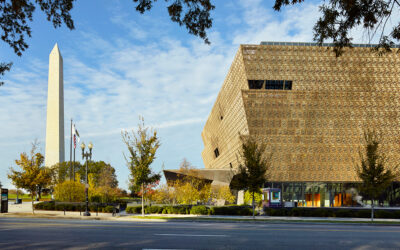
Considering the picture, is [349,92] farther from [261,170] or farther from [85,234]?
[85,234]

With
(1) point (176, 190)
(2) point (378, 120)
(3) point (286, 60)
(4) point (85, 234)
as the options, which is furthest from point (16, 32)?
(2) point (378, 120)

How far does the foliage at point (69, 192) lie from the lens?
139 ft

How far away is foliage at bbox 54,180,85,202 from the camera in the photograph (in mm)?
42500

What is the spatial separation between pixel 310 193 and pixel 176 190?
21155 mm

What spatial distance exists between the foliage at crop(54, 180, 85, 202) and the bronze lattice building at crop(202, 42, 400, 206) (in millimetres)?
23334

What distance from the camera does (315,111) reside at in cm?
5394

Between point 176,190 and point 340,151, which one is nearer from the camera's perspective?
point 176,190

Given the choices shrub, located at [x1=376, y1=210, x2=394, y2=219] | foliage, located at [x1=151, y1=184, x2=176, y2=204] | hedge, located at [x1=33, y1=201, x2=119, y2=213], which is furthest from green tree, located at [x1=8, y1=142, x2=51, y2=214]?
shrub, located at [x1=376, y1=210, x2=394, y2=219]

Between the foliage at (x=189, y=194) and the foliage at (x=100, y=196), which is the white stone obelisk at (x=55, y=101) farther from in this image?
the foliage at (x=189, y=194)

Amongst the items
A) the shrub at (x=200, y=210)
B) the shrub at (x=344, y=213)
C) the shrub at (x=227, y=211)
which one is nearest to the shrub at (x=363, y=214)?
the shrub at (x=344, y=213)

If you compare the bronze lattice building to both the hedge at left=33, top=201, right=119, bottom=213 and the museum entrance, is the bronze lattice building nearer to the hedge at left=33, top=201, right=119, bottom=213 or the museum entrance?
the museum entrance

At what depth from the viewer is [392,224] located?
24859 millimetres

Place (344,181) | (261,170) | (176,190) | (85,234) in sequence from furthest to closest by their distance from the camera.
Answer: (344,181) < (176,190) < (261,170) < (85,234)

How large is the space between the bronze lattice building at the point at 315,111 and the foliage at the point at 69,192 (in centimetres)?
2333
